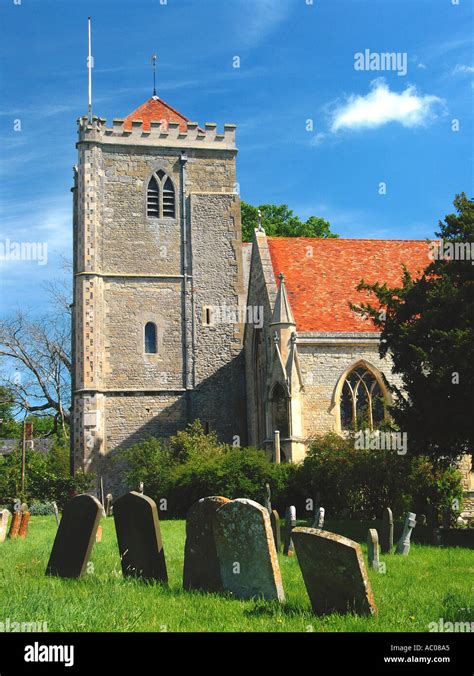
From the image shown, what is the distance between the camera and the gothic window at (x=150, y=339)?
103 ft

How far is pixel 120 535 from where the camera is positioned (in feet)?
30.6

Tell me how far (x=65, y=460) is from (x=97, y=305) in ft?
31.5

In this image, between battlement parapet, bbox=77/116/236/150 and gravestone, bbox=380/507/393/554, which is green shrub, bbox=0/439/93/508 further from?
gravestone, bbox=380/507/393/554

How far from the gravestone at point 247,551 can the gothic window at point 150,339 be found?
76.0 ft

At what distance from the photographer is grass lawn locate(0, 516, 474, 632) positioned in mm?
6598

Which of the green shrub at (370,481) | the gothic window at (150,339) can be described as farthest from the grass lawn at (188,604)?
the gothic window at (150,339)

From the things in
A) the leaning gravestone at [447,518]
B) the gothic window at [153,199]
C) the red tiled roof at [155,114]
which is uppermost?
the red tiled roof at [155,114]

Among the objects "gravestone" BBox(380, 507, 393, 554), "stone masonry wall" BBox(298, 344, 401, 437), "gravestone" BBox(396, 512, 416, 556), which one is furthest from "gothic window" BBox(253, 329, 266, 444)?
"gravestone" BBox(396, 512, 416, 556)

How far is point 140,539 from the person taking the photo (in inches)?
357

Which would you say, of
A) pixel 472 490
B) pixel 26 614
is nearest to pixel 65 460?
pixel 472 490

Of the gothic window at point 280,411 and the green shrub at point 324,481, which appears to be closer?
the green shrub at point 324,481

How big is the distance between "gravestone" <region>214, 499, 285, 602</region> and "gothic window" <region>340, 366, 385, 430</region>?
54.4ft

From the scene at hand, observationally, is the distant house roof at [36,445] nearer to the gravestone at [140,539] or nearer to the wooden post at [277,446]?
the wooden post at [277,446]
